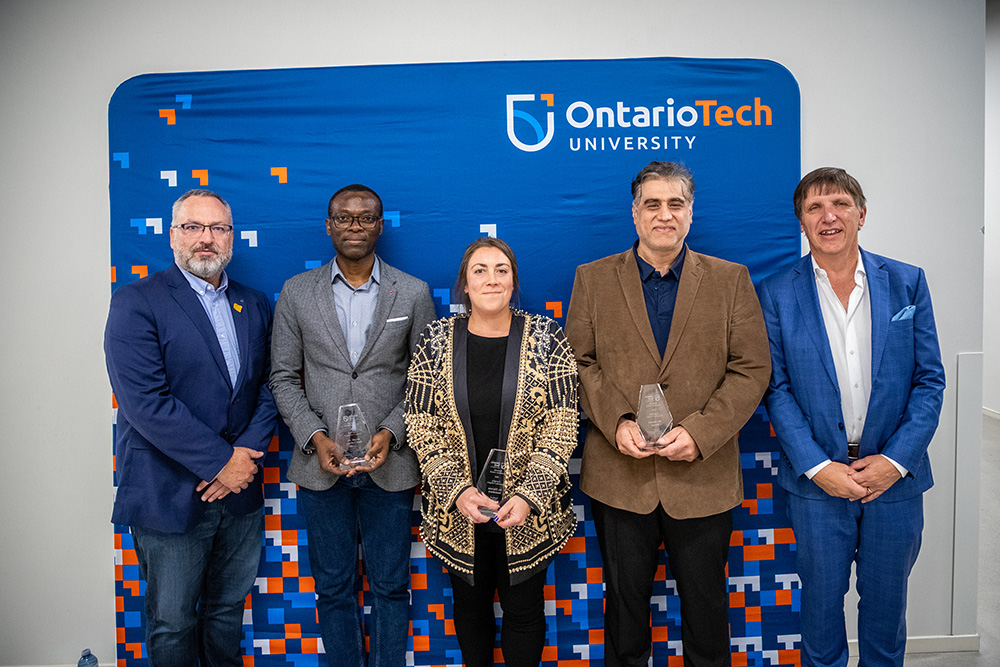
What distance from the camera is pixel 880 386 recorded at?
6.39ft

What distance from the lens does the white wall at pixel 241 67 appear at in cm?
252

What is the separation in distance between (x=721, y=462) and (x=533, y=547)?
0.71 meters

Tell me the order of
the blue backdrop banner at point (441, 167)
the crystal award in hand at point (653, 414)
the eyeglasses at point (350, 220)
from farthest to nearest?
the blue backdrop banner at point (441, 167) < the eyeglasses at point (350, 220) < the crystal award in hand at point (653, 414)

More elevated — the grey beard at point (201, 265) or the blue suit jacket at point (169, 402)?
the grey beard at point (201, 265)

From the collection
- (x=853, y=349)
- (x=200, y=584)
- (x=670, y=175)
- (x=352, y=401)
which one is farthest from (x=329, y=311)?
(x=853, y=349)

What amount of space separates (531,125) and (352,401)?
4.60 ft

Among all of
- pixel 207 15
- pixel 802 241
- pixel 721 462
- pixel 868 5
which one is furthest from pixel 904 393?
pixel 207 15

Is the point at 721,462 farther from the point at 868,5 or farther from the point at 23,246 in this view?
the point at 23,246

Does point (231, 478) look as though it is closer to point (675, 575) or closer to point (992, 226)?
point (675, 575)

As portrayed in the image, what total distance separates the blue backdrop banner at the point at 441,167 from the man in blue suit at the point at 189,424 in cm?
40

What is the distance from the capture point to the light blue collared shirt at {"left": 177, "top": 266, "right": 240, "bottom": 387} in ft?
6.79

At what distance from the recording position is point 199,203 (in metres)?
2.09

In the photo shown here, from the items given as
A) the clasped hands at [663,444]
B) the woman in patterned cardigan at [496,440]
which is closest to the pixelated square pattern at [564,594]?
the woman in patterned cardigan at [496,440]

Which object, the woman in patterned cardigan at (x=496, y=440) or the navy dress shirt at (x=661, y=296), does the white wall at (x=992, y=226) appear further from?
the woman in patterned cardigan at (x=496, y=440)
